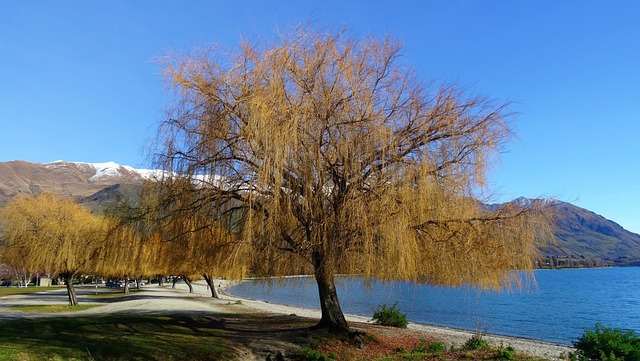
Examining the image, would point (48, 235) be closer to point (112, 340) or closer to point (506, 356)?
point (112, 340)

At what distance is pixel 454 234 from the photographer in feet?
43.0

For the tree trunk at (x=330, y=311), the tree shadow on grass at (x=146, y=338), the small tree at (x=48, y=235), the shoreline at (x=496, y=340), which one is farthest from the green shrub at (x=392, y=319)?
the small tree at (x=48, y=235)

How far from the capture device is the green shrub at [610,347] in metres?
11.3

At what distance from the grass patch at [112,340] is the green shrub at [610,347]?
966 cm

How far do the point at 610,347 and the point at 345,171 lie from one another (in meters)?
8.00

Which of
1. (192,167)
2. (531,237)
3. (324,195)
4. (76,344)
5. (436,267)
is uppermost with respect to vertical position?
(192,167)

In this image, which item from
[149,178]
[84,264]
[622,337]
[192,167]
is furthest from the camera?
[84,264]

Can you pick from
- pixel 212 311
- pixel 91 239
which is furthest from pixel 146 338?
pixel 91 239

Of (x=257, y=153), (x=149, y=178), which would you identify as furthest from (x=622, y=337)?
(x=149, y=178)

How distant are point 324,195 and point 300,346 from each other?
483 cm

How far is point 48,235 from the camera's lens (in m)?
29.6

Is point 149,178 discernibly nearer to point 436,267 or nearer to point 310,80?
point 310,80

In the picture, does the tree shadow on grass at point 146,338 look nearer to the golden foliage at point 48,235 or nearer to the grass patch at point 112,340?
the grass patch at point 112,340

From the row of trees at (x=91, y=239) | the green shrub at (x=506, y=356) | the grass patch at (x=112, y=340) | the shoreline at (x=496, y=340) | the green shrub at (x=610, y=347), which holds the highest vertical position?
the row of trees at (x=91, y=239)
